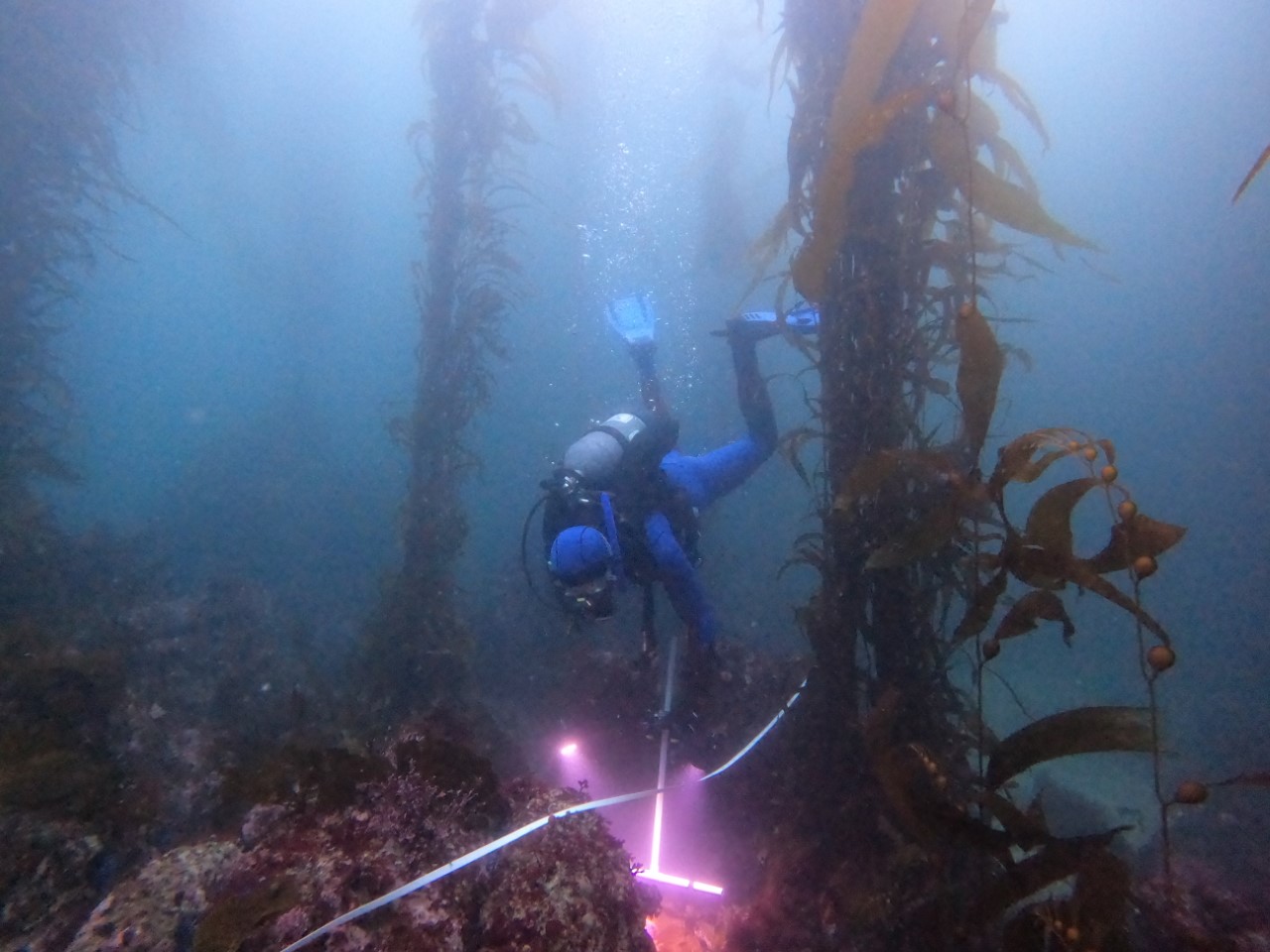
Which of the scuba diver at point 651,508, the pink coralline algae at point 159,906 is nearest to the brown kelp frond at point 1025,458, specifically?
the scuba diver at point 651,508

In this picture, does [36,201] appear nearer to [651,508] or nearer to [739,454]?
[651,508]

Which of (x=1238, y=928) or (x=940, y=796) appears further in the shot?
(x=1238, y=928)

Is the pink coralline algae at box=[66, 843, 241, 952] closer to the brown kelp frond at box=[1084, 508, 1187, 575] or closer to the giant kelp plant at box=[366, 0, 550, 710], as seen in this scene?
the brown kelp frond at box=[1084, 508, 1187, 575]

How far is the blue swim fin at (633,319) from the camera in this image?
8.73 meters

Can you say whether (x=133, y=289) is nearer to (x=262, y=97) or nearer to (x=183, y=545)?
(x=262, y=97)

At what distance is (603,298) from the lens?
28234mm

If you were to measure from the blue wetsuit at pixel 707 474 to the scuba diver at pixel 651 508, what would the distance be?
1 centimetres

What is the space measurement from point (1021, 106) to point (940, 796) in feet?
14.6

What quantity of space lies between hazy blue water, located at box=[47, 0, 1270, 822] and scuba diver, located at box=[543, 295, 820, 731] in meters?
2.61

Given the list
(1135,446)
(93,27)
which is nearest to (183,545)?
(93,27)

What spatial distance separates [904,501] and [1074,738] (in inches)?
58.7

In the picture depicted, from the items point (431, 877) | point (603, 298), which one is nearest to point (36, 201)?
point (431, 877)

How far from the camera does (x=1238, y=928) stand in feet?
10.4

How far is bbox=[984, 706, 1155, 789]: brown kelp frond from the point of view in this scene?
2172mm
